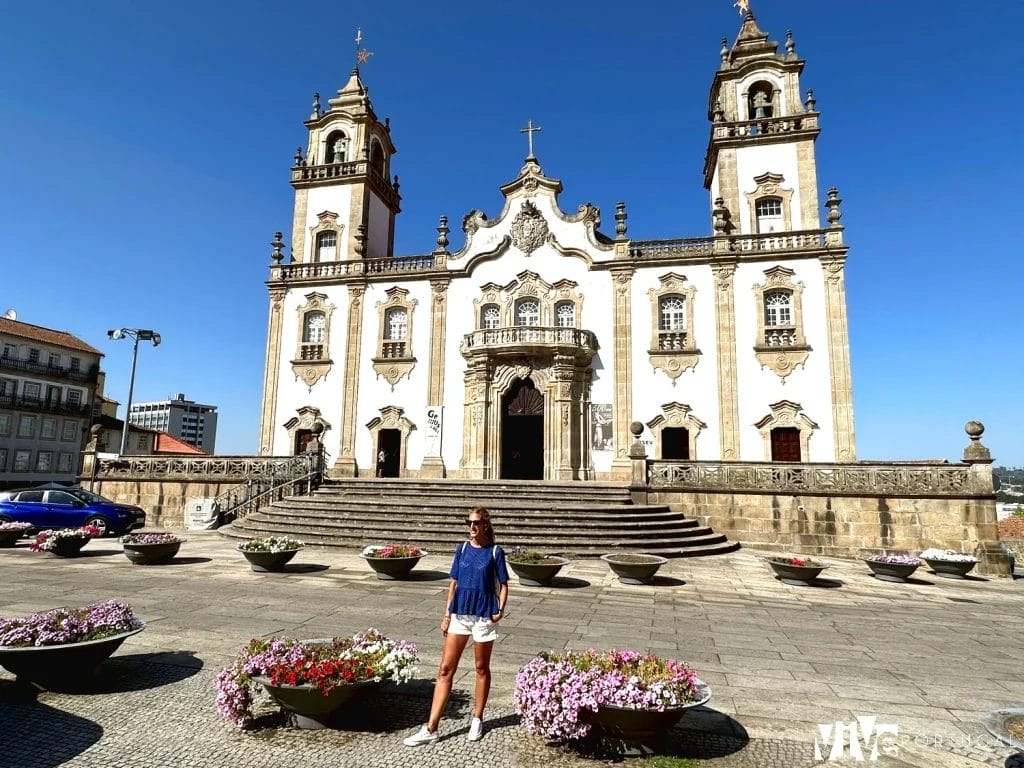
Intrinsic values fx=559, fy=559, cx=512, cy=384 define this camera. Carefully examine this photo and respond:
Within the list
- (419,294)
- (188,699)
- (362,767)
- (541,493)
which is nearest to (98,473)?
(419,294)

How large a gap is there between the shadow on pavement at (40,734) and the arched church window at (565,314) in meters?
20.4

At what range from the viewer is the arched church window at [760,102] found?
24.9 meters

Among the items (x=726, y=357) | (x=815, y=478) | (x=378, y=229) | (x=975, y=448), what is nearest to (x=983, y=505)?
(x=975, y=448)

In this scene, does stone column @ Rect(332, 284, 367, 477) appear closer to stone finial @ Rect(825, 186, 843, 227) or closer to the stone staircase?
the stone staircase

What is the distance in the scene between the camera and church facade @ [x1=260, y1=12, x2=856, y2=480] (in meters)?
21.4

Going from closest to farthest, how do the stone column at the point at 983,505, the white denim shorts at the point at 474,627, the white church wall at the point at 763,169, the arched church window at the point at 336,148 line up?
the white denim shorts at the point at 474,627
the stone column at the point at 983,505
the white church wall at the point at 763,169
the arched church window at the point at 336,148

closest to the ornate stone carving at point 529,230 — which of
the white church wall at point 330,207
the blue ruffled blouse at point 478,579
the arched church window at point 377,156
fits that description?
the white church wall at point 330,207

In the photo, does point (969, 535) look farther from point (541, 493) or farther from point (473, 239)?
point (473, 239)

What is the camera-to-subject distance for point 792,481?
16.5 meters

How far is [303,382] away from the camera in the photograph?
25.2 meters

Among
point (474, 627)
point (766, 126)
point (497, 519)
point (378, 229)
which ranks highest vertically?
point (766, 126)

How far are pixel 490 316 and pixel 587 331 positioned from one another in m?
4.37

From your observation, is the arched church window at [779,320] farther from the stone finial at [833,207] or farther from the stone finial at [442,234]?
the stone finial at [442,234]

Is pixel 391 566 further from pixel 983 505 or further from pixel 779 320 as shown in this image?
pixel 779 320
